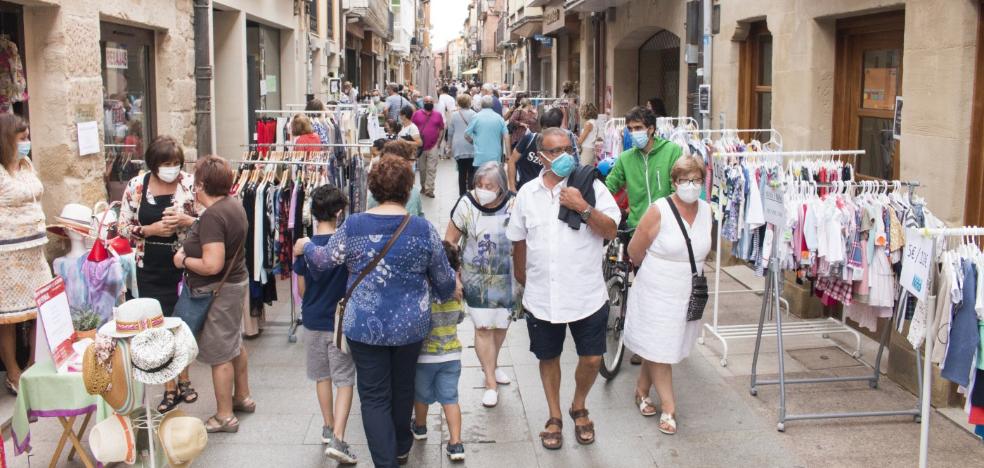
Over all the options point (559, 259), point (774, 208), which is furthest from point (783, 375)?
point (559, 259)

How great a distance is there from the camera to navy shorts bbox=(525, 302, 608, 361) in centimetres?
505

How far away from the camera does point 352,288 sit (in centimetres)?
431

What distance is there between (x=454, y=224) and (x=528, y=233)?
0.54m

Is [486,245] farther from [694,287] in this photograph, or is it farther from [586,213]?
[694,287]

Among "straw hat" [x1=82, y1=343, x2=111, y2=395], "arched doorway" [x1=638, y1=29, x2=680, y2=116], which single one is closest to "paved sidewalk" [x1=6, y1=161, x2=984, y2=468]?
"straw hat" [x1=82, y1=343, x2=111, y2=395]

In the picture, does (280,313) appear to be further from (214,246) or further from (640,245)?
(640,245)

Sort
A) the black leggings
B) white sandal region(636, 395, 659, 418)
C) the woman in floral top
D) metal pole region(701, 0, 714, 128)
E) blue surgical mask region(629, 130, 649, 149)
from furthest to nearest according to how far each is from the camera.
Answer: the black leggings → metal pole region(701, 0, 714, 128) → blue surgical mask region(629, 130, 649, 149) → white sandal region(636, 395, 659, 418) → the woman in floral top

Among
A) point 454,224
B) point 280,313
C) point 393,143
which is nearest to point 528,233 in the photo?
point 454,224

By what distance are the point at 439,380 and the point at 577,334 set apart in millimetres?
820

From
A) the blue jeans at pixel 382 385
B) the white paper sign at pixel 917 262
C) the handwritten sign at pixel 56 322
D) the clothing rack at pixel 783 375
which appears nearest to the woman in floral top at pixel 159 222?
the handwritten sign at pixel 56 322

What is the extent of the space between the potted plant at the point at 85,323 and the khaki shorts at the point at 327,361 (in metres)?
1.15

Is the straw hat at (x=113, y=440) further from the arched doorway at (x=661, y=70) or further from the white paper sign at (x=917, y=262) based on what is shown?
the arched doorway at (x=661, y=70)

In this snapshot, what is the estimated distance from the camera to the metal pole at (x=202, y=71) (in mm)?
9766

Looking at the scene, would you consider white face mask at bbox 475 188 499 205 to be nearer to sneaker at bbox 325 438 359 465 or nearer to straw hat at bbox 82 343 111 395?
sneaker at bbox 325 438 359 465
